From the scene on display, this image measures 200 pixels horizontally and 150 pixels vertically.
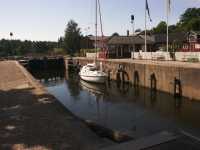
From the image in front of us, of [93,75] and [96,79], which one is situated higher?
[93,75]

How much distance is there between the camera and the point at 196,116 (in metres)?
17.4

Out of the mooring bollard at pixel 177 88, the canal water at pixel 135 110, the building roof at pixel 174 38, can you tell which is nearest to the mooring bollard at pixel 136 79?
the canal water at pixel 135 110

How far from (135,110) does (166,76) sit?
20.6ft

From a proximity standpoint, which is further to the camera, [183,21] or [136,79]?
[183,21]

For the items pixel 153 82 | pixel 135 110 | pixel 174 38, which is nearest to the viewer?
pixel 135 110

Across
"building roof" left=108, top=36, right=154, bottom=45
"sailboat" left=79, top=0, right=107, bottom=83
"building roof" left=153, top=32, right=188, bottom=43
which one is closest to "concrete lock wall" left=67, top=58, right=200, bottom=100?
"sailboat" left=79, top=0, right=107, bottom=83

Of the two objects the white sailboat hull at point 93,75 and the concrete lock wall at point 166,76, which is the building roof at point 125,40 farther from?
the white sailboat hull at point 93,75

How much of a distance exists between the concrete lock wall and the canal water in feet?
2.32

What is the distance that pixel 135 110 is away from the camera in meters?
19.9

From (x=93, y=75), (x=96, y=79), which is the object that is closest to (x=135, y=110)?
(x=96, y=79)

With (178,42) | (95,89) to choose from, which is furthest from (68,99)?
(178,42)

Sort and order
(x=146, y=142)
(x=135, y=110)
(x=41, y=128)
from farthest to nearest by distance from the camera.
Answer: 1. (x=135, y=110)
2. (x=41, y=128)
3. (x=146, y=142)

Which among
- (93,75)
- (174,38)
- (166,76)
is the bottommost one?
(93,75)

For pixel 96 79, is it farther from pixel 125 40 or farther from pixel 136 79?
pixel 125 40
